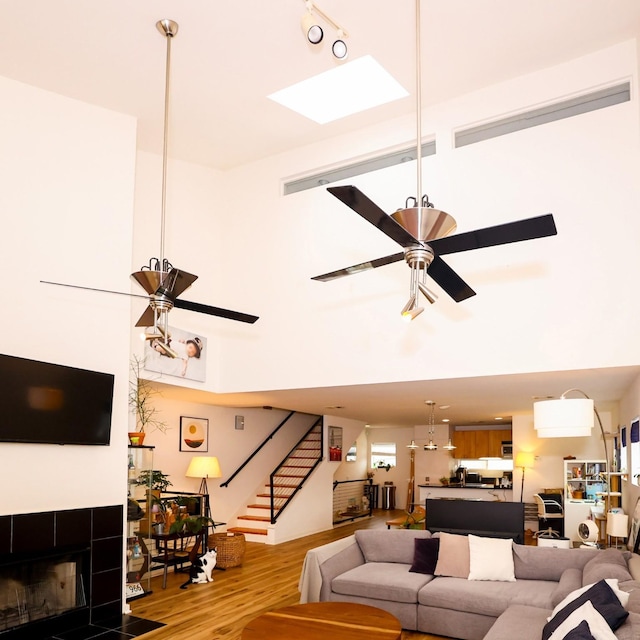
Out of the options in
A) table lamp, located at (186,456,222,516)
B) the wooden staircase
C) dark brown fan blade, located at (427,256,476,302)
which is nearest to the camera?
dark brown fan blade, located at (427,256,476,302)

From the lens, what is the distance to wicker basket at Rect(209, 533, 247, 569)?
26.0 ft

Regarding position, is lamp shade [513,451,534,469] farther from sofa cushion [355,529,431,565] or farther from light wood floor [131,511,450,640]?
sofa cushion [355,529,431,565]

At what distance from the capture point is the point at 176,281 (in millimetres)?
4027

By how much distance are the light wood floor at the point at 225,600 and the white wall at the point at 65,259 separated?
1218 mm

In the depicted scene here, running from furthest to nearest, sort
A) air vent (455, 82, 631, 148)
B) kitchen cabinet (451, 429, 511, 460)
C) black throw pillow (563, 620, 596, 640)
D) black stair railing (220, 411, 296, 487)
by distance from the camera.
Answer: kitchen cabinet (451, 429, 511, 460) → black stair railing (220, 411, 296, 487) → air vent (455, 82, 631, 148) → black throw pillow (563, 620, 596, 640)

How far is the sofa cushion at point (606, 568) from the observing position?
4245 mm

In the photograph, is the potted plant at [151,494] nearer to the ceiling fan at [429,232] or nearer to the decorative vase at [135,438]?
the decorative vase at [135,438]

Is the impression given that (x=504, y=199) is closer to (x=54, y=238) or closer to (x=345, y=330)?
(x=345, y=330)

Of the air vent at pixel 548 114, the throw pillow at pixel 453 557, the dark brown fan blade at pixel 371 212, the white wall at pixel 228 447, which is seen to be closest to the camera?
the dark brown fan blade at pixel 371 212

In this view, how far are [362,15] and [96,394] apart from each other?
4.01 m

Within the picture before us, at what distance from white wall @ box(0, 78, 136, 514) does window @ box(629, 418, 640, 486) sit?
4.88 metres

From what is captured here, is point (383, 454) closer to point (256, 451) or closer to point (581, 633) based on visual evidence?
point (256, 451)

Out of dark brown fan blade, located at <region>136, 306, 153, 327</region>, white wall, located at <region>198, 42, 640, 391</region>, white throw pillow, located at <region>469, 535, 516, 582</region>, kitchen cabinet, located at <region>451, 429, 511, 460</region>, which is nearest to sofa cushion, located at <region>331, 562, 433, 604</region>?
white throw pillow, located at <region>469, 535, 516, 582</region>

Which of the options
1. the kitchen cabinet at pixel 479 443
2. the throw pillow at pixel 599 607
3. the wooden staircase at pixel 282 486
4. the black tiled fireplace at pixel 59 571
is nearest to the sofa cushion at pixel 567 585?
the throw pillow at pixel 599 607
